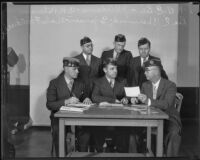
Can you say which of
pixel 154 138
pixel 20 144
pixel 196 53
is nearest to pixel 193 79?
pixel 196 53

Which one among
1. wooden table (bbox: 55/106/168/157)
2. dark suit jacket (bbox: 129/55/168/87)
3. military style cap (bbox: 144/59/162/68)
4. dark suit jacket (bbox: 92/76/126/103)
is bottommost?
wooden table (bbox: 55/106/168/157)

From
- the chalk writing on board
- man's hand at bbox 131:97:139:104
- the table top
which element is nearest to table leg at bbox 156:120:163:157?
the table top

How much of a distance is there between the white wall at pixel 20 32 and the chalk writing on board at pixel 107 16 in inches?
0.4

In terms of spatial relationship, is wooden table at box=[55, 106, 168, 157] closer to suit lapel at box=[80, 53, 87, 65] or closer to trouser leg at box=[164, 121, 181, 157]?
trouser leg at box=[164, 121, 181, 157]

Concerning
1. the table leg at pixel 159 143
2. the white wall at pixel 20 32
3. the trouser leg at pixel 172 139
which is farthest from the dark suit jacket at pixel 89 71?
the trouser leg at pixel 172 139

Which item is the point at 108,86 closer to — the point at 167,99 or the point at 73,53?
the point at 73,53

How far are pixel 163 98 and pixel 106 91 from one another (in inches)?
25.3

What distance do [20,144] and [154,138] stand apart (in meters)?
1.52

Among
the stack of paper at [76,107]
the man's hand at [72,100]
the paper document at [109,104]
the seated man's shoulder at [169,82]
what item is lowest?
the stack of paper at [76,107]

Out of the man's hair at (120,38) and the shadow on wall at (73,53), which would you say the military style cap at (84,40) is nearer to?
the shadow on wall at (73,53)

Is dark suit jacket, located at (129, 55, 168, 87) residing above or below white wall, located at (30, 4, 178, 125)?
below

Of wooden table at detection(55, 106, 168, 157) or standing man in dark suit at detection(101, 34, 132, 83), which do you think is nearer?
wooden table at detection(55, 106, 168, 157)

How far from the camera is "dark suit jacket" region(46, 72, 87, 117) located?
381cm

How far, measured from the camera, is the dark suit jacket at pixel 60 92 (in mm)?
3809
